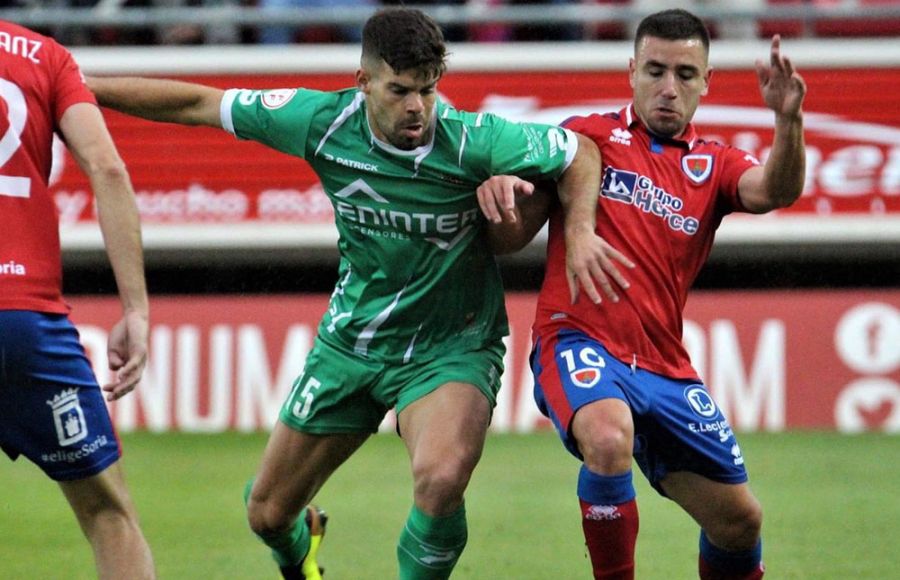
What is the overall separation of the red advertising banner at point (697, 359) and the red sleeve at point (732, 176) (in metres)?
7.21

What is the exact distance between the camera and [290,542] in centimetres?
632

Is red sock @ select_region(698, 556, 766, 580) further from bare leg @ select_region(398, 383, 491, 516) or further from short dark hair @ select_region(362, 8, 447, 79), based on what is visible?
short dark hair @ select_region(362, 8, 447, 79)

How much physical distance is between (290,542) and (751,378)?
24.8 ft

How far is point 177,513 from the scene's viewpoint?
9.38m

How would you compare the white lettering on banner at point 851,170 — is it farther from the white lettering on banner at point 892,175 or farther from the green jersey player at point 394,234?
the green jersey player at point 394,234

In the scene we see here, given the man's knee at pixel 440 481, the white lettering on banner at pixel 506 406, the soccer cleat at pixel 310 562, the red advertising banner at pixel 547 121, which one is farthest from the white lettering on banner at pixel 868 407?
the man's knee at pixel 440 481

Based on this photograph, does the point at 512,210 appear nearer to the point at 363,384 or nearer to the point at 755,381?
the point at 363,384

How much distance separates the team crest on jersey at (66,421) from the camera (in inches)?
183

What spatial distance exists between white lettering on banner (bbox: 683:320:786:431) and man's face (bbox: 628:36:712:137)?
7334 mm

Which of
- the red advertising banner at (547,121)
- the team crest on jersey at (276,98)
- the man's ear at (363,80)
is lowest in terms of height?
the red advertising banner at (547,121)

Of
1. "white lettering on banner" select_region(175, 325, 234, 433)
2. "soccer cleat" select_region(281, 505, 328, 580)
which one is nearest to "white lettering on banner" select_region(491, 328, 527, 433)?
"white lettering on banner" select_region(175, 325, 234, 433)

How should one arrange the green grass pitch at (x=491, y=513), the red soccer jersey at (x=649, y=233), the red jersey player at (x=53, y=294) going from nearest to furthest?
1. the red jersey player at (x=53, y=294)
2. the red soccer jersey at (x=649, y=233)
3. the green grass pitch at (x=491, y=513)

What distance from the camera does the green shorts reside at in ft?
19.2

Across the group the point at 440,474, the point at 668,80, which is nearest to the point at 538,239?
the point at 668,80
